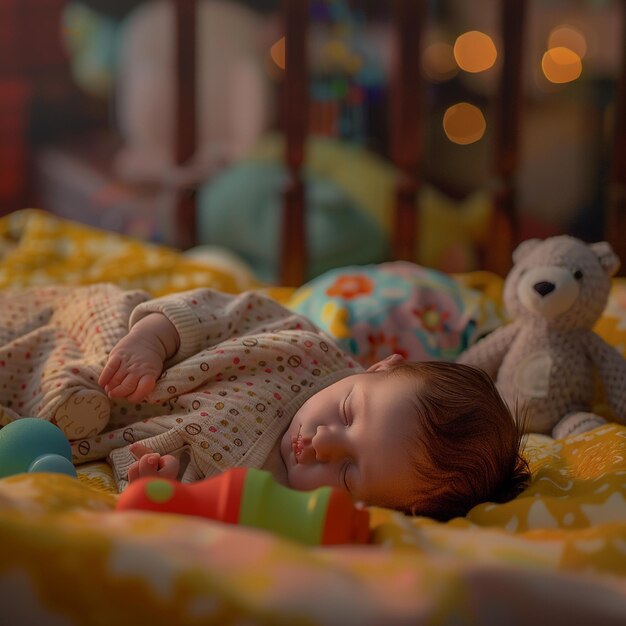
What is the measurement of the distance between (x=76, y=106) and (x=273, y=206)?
0.58 meters

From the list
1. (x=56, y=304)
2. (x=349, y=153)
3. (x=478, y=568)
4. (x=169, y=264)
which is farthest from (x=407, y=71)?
(x=478, y=568)

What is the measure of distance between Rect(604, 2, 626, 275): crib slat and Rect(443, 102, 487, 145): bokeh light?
1.08 feet

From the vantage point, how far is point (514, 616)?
1.82 feet

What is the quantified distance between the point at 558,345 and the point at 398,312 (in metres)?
0.27

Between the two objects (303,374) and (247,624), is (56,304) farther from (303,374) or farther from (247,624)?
(247,624)

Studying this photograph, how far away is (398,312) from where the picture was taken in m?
1.46

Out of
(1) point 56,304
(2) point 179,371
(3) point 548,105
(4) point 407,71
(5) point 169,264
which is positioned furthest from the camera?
(3) point 548,105

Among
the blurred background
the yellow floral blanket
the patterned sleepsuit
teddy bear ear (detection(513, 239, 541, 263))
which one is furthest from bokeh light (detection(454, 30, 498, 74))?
the yellow floral blanket

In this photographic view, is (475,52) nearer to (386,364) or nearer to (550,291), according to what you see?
(550,291)

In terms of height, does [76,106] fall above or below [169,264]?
above

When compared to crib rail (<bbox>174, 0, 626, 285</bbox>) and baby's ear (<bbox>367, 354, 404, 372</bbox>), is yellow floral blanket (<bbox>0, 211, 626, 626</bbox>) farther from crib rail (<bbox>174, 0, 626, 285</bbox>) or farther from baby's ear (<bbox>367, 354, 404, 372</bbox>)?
crib rail (<bbox>174, 0, 626, 285</bbox>)

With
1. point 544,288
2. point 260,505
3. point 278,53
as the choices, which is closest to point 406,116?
point 278,53

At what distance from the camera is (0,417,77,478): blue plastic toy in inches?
35.0

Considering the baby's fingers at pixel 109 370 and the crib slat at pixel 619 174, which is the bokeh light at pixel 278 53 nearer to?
the crib slat at pixel 619 174
